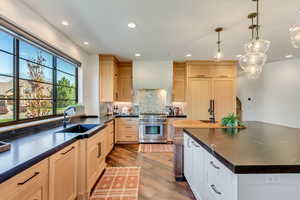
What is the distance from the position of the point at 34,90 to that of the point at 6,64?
624 mm

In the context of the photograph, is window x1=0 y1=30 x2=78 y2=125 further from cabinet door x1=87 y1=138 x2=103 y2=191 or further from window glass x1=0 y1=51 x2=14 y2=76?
cabinet door x1=87 y1=138 x2=103 y2=191

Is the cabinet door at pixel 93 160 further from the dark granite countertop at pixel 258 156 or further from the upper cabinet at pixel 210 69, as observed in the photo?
the upper cabinet at pixel 210 69

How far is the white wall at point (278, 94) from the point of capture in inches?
191

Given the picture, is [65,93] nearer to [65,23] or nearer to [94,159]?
[65,23]

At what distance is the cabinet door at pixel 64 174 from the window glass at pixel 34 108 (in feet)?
3.09

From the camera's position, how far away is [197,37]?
126 inches

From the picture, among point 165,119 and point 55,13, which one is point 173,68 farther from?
point 55,13

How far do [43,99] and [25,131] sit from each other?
2.72 feet

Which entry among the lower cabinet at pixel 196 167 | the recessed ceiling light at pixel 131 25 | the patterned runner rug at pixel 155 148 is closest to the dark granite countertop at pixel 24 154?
the lower cabinet at pixel 196 167

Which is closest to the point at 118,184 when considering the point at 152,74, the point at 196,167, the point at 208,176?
the point at 196,167

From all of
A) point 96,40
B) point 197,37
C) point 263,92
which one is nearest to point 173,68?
point 197,37

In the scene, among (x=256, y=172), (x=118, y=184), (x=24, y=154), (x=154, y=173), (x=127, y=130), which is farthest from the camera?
(x=127, y=130)

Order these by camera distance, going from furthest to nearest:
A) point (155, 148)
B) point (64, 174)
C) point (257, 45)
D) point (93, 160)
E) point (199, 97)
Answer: point (199, 97)
point (155, 148)
point (93, 160)
point (257, 45)
point (64, 174)

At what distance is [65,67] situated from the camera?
349 centimetres
